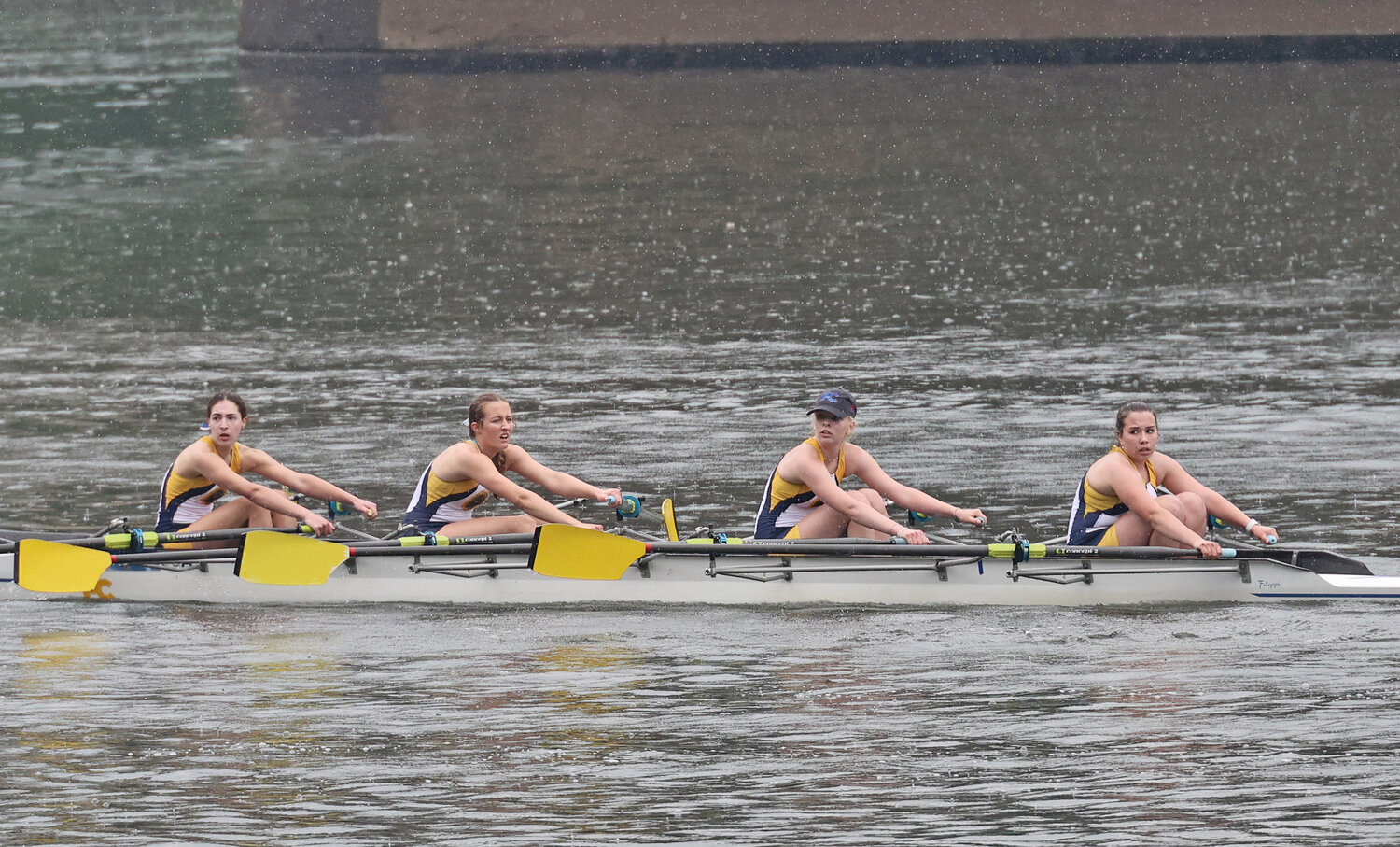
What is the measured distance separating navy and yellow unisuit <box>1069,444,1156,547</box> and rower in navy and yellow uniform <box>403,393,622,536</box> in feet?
11.2

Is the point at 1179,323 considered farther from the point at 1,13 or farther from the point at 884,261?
the point at 1,13

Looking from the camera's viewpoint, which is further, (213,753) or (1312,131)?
(1312,131)

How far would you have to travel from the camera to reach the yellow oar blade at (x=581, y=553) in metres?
15.9

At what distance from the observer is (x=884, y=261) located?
34.5m

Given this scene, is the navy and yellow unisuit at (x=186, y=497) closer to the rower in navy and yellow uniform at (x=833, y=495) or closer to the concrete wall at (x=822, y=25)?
the rower in navy and yellow uniform at (x=833, y=495)

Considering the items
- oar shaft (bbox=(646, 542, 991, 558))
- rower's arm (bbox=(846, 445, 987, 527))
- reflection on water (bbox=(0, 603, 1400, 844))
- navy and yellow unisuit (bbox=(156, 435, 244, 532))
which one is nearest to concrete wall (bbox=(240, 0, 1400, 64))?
navy and yellow unisuit (bbox=(156, 435, 244, 532))

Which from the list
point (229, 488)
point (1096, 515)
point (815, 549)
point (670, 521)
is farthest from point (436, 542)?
point (1096, 515)

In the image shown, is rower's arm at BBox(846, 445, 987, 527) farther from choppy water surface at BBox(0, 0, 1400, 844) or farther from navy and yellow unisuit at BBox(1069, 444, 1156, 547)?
choppy water surface at BBox(0, 0, 1400, 844)

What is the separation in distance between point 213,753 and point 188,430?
37.3 feet

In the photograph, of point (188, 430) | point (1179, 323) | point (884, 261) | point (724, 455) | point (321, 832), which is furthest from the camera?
point (884, 261)

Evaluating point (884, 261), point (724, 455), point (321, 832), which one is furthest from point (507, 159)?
point (321, 832)

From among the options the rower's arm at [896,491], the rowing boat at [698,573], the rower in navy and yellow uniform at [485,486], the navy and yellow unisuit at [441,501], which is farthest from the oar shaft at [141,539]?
the rower's arm at [896,491]

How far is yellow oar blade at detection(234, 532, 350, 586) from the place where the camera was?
16.3 metres

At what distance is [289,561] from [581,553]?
7.34ft
